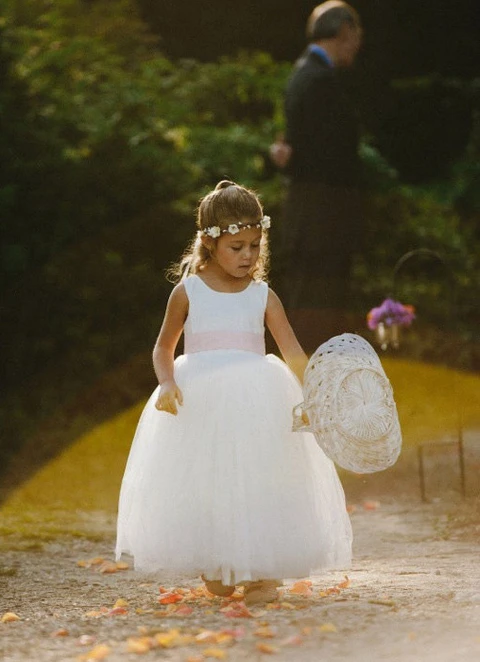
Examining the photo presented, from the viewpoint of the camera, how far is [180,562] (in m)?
4.57

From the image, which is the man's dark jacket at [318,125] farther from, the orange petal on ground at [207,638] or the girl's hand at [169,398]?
the orange petal on ground at [207,638]

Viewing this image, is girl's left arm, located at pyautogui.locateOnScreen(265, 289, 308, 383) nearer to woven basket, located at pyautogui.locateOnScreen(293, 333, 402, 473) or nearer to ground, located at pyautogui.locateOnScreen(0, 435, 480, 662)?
woven basket, located at pyautogui.locateOnScreen(293, 333, 402, 473)

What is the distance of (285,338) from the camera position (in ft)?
15.9

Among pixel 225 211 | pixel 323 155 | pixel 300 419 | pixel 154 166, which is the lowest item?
pixel 300 419

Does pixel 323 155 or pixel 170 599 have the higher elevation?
pixel 323 155

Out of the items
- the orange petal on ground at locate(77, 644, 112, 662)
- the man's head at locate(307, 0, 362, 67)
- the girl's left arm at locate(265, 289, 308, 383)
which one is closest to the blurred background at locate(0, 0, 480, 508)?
the man's head at locate(307, 0, 362, 67)

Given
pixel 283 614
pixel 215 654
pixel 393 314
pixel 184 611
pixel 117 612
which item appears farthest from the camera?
pixel 393 314

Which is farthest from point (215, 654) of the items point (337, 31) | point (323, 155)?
point (337, 31)

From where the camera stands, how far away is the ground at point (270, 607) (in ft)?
12.7

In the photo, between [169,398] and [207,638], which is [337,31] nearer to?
[169,398]

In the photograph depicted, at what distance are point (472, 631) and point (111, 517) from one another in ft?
12.1

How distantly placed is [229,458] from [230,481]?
79mm

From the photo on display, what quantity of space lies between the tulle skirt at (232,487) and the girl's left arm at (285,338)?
0.09 meters

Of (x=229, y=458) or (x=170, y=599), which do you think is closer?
(x=229, y=458)
